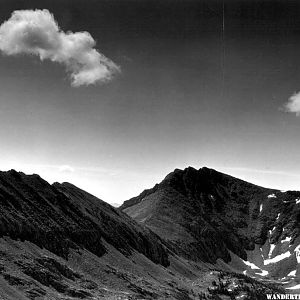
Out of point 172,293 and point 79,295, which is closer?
point 79,295

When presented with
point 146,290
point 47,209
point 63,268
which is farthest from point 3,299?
point 47,209

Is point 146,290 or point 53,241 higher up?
point 53,241

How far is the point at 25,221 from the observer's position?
169 meters

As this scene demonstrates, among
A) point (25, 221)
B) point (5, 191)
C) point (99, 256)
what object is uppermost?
point (5, 191)

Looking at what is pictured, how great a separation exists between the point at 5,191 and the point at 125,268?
2603 inches

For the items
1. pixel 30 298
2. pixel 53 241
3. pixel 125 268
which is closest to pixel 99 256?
pixel 125 268

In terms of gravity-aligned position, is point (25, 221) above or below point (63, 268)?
above

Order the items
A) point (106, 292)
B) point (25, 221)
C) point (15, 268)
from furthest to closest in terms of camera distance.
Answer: point (25, 221) < point (106, 292) < point (15, 268)

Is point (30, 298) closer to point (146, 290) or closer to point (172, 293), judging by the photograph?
point (146, 290)

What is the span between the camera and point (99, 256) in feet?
637

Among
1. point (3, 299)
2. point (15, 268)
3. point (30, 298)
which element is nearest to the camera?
point (3, 299)

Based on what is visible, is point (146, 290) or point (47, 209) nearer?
point (146, 290)

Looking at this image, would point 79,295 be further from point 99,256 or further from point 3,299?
point 99,256

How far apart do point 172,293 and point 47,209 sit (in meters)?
70.9
